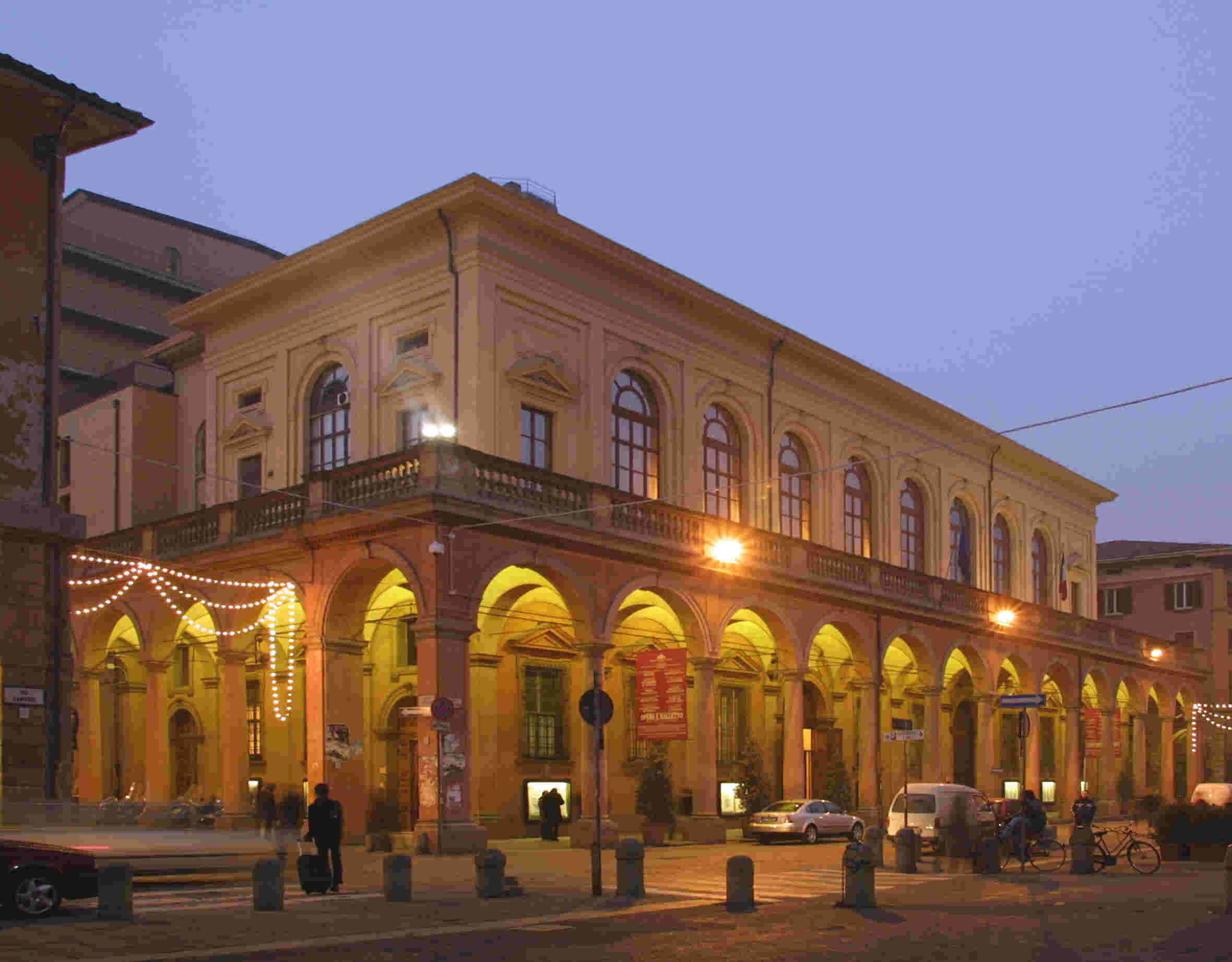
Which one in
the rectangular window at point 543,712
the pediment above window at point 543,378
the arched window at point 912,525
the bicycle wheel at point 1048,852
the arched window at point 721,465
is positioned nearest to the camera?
the bicycle wheel at point 1048,852

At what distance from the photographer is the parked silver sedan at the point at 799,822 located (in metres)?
33.9

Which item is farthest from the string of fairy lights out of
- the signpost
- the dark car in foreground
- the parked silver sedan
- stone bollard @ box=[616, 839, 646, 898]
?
the dark car in foreground

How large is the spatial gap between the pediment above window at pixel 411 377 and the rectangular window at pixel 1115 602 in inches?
2025

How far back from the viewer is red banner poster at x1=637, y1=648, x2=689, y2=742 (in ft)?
103

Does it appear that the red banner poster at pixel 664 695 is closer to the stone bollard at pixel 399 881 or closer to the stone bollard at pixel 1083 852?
the stone bollard at pixel 1083 852

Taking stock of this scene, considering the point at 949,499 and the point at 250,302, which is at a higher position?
the point at 250,302

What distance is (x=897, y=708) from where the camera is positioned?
1815 inches

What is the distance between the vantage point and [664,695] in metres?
31.8

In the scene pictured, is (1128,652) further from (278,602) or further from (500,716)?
(278,602)

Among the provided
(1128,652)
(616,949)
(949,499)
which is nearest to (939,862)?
(616,949)

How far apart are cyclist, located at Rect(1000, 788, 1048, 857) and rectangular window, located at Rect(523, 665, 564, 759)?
1066cm

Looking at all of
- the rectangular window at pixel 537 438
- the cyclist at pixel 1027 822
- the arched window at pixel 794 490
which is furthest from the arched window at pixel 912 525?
the cyclist at pixel 1027 822

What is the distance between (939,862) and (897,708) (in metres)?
20.6

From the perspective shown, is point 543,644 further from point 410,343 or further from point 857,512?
point 857,512
